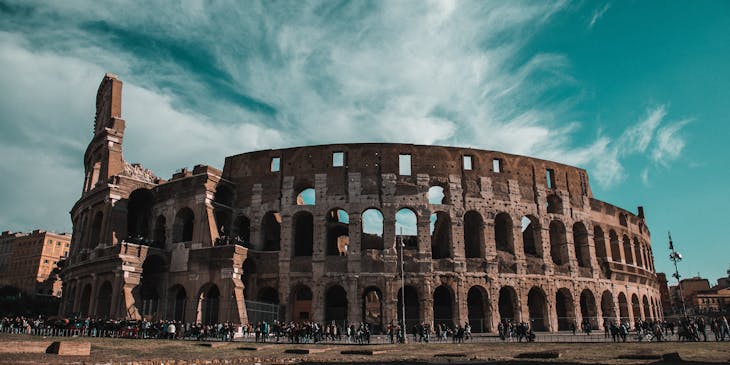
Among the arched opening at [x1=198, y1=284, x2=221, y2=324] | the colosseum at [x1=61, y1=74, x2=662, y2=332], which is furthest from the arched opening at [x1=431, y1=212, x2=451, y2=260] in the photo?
the arched opening at [x1=198, y1=284, x2=221, y2=324]

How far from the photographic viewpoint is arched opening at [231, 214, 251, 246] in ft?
115

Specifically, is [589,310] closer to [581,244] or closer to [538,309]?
[538,309]

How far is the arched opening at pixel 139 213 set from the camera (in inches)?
1490

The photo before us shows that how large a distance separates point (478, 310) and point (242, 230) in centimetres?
1766

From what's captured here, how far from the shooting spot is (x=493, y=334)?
3141 centimetres

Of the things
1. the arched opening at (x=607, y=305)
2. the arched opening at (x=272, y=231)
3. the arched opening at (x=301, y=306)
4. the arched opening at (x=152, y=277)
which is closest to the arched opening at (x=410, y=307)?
the arched opening at (x=301, y=306)

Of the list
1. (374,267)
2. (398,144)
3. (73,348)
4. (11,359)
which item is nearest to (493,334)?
(374,267)

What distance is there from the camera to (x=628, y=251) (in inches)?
1658

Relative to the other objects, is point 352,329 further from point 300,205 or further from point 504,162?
point 504,162

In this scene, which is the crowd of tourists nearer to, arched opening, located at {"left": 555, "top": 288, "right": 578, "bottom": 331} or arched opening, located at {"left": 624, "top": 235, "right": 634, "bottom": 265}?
arched opening, located at {"left": 555, "top": 288, "right": 578, "bottom": 331}

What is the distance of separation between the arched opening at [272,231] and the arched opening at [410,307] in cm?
978

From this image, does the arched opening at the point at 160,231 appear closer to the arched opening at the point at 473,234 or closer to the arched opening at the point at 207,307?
the arched opening at the point at 207,307

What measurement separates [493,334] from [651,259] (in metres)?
24.7

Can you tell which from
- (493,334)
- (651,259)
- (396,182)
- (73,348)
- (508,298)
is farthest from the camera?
(651,259)
